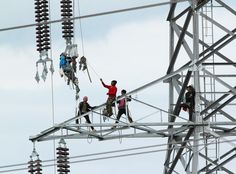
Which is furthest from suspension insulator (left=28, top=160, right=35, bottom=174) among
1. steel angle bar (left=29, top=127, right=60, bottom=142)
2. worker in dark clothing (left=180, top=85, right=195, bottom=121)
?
worker in dark clothing (left=180, top=85, right=195, bottom=121)

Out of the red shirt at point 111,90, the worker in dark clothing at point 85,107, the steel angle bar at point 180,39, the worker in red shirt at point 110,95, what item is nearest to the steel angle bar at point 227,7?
the steel angle bar at point 180,39

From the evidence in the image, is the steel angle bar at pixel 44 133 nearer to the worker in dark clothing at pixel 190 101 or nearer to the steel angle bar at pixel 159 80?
the steel angle bar at pixel 159 80

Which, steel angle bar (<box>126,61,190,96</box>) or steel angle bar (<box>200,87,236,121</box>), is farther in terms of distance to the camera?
steel angle bar (<box>200,87,236,121</box>)

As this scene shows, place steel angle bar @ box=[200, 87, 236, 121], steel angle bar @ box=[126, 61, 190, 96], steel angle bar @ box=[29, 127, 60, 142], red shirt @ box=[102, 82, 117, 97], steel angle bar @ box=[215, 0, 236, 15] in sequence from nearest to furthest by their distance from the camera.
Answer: steel angle bar @ box=[126, 61, 190, 96]
steel angle bar @ box=[29, 127, 60, 142]
steel angle bar @ box=[200, 87, 236, 121]
red shirt @ box=[102, 82, 117, 97]
steel angle bar @ box=[215, 0, 236, 15]

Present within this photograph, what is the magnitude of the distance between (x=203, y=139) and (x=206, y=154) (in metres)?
3.81

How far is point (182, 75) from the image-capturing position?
49.9 metres

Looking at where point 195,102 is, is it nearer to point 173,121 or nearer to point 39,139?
point 173,121

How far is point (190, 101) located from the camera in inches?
1914

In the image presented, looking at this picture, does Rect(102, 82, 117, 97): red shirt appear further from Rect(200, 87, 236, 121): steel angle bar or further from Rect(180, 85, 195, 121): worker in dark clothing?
Rect(200, 87, 236, 121): steel angle bar

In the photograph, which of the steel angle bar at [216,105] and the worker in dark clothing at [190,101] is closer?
the worker in dark clothing at [190,101]

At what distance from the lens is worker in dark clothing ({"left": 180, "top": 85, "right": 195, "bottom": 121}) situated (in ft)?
159

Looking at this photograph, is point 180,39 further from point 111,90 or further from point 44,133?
point 44,133

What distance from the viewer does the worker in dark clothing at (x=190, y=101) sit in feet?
159

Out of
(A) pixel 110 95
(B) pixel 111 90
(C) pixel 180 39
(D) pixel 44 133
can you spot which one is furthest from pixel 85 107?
(C) pixel 180 39
